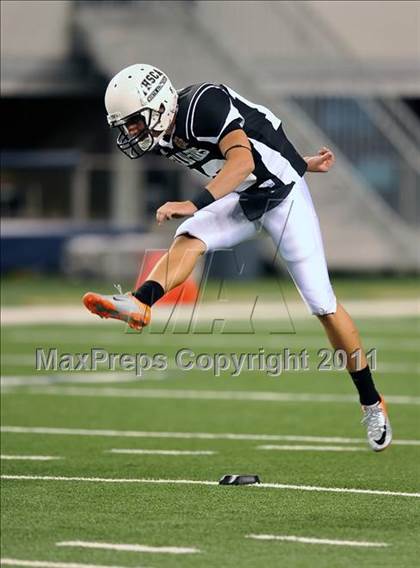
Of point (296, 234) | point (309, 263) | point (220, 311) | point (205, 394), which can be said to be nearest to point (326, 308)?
point (309, 263)

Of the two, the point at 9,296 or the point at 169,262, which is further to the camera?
the point at 9,296

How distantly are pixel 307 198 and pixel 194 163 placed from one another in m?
0.58

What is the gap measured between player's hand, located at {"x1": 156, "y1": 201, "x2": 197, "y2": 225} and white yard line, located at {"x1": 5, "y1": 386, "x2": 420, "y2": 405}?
4747 millimetres

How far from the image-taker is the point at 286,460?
27.0ft

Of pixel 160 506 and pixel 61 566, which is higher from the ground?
pixel 61 566

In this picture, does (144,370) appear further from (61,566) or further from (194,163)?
(61,566)

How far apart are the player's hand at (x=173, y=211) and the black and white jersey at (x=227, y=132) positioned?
18.6 inches

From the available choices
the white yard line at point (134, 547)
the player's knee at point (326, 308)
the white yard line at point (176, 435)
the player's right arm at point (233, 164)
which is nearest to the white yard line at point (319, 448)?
the white yard line at point (176, 435)

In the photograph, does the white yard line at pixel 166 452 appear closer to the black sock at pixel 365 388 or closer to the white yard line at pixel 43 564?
the black sock at pixel 365 388

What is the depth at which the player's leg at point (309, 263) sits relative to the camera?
7.39 metres

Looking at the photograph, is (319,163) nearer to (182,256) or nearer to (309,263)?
(309,263)

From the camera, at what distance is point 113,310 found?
669cm

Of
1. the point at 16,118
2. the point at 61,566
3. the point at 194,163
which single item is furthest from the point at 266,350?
the point at 16,118

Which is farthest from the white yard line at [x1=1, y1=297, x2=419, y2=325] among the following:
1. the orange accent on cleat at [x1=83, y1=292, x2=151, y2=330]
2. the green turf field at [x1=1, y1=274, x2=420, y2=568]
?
the orange accent on cleat at [x1=83, y1=292, x2=151, y2=330]
